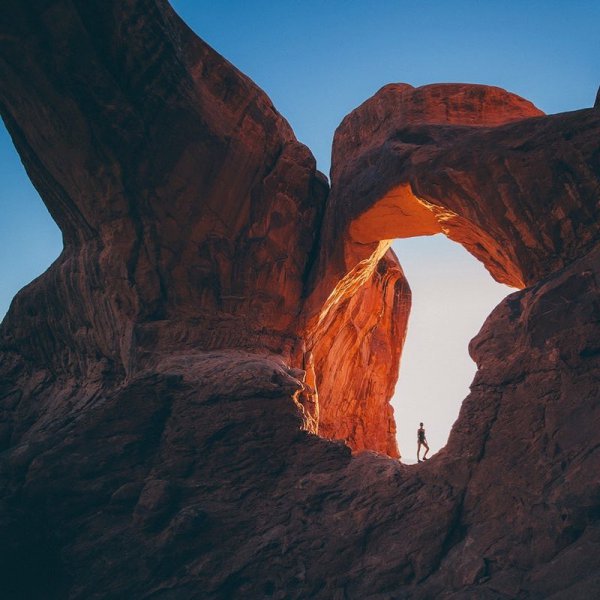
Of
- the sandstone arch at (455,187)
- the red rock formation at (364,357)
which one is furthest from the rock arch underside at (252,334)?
the red rock formation at (364,357)

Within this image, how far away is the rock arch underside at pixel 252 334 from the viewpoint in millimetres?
8906

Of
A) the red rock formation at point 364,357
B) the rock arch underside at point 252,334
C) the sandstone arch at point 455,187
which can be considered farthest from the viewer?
the red rock formation at point 364,357

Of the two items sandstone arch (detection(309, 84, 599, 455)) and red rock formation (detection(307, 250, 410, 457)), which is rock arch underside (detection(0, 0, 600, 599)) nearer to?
sandstone arch (detection(309, 84, 599, 455))

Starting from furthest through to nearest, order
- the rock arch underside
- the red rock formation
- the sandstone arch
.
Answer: the red rock formation → the sandstone arch → the rock arch underside

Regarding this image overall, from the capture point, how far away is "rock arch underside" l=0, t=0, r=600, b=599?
8906 millimetres

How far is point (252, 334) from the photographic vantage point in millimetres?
15172

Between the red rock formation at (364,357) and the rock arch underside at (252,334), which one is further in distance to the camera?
the red rock formation at (364,357)

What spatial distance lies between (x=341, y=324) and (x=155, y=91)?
417 inches

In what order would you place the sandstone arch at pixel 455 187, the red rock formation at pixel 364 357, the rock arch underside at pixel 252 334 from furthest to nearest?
the red rock formation at pixel 364 357
the sandstone arch at pixel 455 187
the rock arch underside at pixel 252 334

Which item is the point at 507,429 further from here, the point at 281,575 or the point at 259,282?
the point at 259,282

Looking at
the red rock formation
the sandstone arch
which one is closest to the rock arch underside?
the sandstone arch

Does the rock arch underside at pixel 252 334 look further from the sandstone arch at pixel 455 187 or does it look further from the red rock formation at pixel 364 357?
the red rock formation at pixel 364 357

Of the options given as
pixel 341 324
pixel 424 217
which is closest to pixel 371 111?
pixel 424 217

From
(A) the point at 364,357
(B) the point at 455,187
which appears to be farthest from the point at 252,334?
(A) the point at 364,357
